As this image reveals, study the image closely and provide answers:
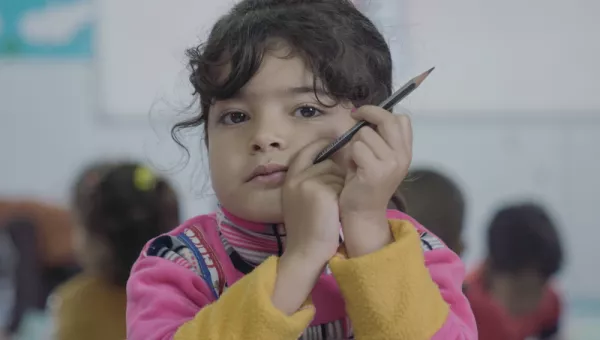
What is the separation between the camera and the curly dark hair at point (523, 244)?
6.12 ft

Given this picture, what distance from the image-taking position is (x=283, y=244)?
59 centimetres

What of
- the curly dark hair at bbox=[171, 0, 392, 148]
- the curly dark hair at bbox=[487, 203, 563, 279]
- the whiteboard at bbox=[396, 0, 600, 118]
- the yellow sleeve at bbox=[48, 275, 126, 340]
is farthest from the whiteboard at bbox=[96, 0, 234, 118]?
the curly dark hair at bbox=[171, 0, 392, 148]

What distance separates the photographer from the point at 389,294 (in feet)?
1.60

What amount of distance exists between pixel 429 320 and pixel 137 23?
1.89 meters

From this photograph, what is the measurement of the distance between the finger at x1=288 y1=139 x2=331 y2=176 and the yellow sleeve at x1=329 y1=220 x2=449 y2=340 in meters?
0.07

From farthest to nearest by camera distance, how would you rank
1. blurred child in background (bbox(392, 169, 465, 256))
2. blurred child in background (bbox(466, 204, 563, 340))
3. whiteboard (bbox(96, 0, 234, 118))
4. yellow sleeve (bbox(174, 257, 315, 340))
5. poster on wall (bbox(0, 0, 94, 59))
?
poster on wall (bbox(0, 0, 94, 59))
whiteboard (bbox(96, 0, 234, 118))
blurred child in background (bbox(466, 204, 563, 340))
blurred child in background (bbox(392, 169, 465, 256))
yellow sleeve (bbox(174, 257, 315, 340))

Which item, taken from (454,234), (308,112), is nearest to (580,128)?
(454,234)

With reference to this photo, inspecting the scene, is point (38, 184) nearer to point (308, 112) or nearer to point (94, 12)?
point (94, 12)

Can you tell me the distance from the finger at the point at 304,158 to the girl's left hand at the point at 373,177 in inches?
1.2

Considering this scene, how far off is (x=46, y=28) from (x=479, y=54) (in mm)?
1210

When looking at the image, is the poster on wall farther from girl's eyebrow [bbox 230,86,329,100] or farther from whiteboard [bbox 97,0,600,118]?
girl's eyebrow [bbox 230,86,329,100]

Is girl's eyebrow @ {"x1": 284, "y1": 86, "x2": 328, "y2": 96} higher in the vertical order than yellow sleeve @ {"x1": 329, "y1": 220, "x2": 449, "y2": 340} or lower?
higher

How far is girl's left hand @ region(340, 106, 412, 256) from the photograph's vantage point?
0.51 metres

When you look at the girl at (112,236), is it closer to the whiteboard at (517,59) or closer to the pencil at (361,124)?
the pencil at (361,124)
